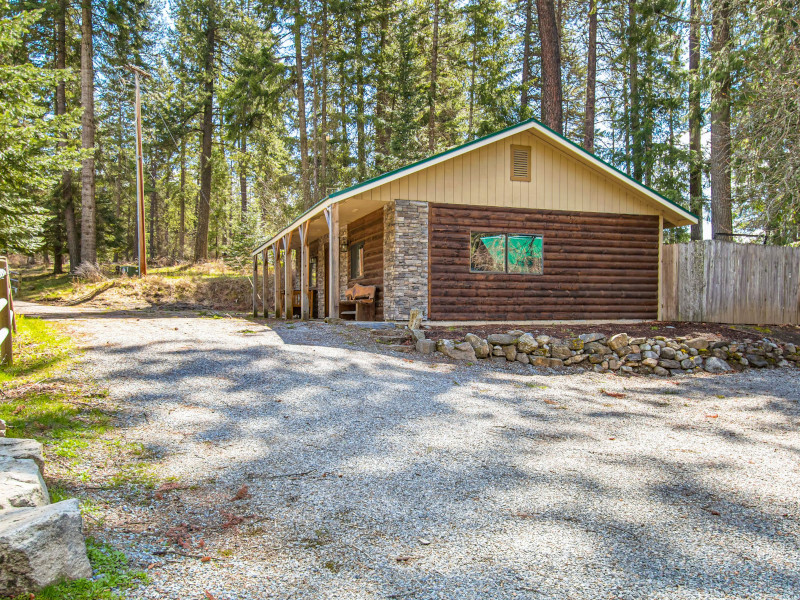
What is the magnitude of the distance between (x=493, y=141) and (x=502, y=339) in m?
5.60

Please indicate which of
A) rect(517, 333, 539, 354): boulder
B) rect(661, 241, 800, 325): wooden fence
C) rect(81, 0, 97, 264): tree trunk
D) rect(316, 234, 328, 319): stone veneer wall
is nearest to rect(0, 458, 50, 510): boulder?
rect(517, 333, 539, 354): boulder

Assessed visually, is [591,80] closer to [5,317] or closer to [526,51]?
[526,51]

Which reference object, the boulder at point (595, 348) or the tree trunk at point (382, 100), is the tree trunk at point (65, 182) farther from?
the boulder at point (595, 348)

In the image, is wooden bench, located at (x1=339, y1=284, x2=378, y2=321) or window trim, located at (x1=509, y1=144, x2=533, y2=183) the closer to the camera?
window trim, located at (x1=509, y1=144, x2=533, y2=183)

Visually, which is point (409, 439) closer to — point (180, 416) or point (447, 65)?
point (180, 416)

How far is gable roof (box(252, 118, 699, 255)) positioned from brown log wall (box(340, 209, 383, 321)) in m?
1.73

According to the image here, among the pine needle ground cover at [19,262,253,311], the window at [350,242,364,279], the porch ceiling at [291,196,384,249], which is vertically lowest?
the pine needle ground cover at [19,262,253,311]

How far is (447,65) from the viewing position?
27.1 metres

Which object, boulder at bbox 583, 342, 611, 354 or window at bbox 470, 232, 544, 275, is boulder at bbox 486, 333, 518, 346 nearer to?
boulder at bbox 583, 342, 611, 354

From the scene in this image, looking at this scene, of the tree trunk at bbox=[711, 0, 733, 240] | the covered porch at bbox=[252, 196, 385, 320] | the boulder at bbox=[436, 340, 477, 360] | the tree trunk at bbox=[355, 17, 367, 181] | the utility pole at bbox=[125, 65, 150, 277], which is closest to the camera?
the boulder at bbox=[436, 340, 477, 360]

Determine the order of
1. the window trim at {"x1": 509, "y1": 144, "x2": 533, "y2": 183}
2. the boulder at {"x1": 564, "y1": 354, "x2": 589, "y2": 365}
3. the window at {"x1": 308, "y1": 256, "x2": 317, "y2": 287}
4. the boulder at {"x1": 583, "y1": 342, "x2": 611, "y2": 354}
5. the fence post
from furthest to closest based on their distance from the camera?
the window at {"x1": 308, "y1": 256, "x2": 317, "y2": 287}, the window trim at {"x1": 509, "y1": 144, "x2": 533, "y2": 183}, the boulder at {"x1": 583, "y1": 342, "x2": 611, "y2": 354}, the boulder at {"x1": 564, "y1": 354, "x2": 589, "y2": 365}, the fence post

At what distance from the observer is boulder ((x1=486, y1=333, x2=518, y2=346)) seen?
10.4 metres

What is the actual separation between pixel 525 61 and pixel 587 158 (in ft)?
42.4

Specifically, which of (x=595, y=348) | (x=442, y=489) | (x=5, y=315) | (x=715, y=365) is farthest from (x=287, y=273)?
(x=442, y=489)
